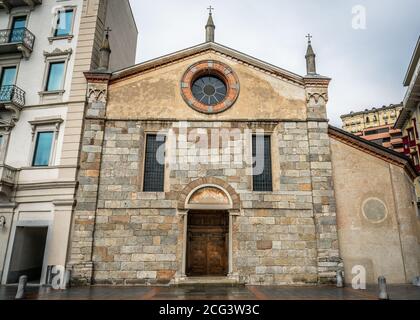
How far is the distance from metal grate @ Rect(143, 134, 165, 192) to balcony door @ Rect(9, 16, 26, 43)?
29.4ft

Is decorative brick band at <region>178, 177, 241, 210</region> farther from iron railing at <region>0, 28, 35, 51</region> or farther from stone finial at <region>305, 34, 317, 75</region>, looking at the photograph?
iron railing at <region>0, 28, 35, 51</region>

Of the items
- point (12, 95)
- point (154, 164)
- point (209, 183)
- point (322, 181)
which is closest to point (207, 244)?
point (209, 183)

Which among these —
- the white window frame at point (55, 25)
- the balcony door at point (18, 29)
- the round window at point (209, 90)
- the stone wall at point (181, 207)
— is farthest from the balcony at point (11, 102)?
the round window at point (209, 90)

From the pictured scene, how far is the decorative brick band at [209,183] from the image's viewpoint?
13.3m

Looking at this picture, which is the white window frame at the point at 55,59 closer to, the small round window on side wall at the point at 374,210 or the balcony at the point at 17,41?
the balcony at the point at 17,41

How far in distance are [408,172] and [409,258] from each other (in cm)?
494

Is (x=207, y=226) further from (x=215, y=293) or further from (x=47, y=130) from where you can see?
(x=47, y=130)

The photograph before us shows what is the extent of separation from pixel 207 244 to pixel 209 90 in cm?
772

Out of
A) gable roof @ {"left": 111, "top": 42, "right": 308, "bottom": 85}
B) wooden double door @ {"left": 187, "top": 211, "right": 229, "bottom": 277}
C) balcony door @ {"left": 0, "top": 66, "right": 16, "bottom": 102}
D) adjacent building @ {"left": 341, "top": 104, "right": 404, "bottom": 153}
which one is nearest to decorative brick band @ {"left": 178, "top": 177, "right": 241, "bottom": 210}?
wooden double door @ {"left": 187, "top": 211, "right": 229, "bottom": 277}

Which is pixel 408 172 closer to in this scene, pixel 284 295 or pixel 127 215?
pixel 284 295

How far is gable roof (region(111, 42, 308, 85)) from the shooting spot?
1487cm

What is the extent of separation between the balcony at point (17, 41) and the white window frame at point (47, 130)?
4221 mm

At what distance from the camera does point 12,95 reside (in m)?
14.6

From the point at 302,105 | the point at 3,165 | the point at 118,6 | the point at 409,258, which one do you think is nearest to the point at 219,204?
the point at 302,105
